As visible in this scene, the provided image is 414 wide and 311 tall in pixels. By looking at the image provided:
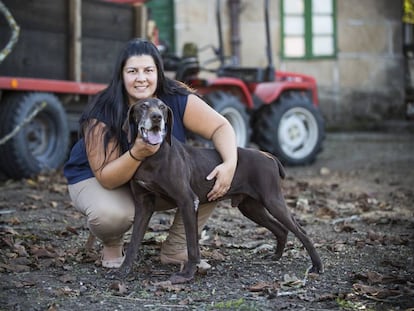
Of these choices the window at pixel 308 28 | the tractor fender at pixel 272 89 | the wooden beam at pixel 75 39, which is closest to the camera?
the wooden beam at pixel 75 39

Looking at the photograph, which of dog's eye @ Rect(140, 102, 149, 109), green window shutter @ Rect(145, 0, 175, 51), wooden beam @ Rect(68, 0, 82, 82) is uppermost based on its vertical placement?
green window shutter @ Rect(145, 0, 175, 51)

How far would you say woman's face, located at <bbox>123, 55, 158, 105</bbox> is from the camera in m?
4.34

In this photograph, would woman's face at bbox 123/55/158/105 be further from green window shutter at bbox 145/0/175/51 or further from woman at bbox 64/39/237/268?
green window shutter at bbox 145/0/175/51

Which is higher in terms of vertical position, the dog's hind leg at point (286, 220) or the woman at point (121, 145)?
the woman at point (121, 145)

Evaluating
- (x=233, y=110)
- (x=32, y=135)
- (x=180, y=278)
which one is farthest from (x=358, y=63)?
(x=180, y=278)

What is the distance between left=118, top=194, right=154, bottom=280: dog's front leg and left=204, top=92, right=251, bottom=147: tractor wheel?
17.3ft

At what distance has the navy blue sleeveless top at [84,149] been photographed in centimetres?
459

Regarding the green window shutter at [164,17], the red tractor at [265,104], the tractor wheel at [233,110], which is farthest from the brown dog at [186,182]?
the green window shutter at [164,17]

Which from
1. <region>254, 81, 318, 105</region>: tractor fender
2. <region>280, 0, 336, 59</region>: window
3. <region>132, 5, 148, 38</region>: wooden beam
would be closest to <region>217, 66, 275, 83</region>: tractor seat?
<region>254, 81, 318, 105</region>: tractor fender

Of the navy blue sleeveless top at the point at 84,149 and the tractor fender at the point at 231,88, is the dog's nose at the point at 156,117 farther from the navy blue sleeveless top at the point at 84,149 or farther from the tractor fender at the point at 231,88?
the tractor fender at the point at 231,88

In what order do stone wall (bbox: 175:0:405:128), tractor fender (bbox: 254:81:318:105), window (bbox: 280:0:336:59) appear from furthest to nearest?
window (bbox: 280:0:336:59)
stone wall (bbox: 175:0:405:128)
tractor fender (bbox: 254:81:318:105)

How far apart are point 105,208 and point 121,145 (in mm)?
368

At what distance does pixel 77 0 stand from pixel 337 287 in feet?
18.2

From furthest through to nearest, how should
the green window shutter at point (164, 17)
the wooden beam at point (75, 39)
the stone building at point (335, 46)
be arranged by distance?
the stone building at point (335, 46) → the green window shutter at point (164, 17) → the wooden beam at point (75, 39)
